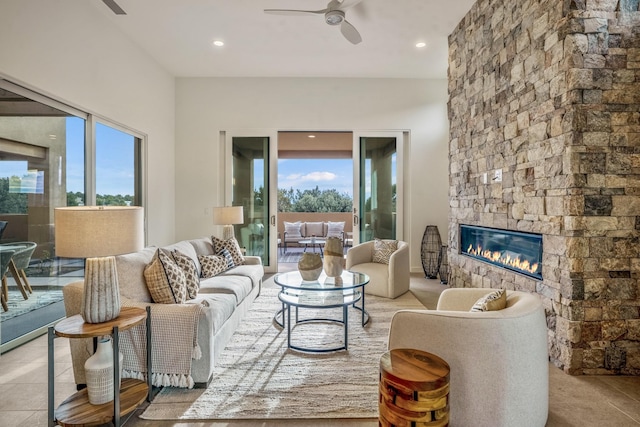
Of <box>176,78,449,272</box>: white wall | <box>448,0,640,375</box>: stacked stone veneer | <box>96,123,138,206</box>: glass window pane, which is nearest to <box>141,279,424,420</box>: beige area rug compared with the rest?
<box>448,0,640,375</box>: stacked stone veneer

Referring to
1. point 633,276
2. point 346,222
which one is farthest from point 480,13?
point 346,222

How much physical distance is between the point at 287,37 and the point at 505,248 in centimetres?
373

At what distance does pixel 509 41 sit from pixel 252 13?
9.21 feet

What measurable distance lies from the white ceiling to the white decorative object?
3.63 m

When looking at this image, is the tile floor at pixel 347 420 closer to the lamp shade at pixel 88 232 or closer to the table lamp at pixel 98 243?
the table lamp at pixel 98 243

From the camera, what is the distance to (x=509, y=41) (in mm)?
3160

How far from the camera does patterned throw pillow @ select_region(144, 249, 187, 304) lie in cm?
241

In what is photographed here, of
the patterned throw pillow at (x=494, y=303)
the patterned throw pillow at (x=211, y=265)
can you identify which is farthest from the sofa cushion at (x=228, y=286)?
the patterned throw pillow at (x=494, y=303)

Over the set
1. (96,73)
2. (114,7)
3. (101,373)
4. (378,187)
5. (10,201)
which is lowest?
(101,373)

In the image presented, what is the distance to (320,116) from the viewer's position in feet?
19.3

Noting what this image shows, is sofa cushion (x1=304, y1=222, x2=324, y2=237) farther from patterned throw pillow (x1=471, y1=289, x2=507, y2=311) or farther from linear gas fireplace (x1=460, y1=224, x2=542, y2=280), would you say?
patterned throw pillow (x1=471, y1=289, x2=507, y2=311)

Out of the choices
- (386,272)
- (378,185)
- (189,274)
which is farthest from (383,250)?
(189,274)

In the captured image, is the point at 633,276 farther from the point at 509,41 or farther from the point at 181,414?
the point at 181,414

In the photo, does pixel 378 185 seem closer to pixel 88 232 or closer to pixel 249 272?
pixel 249 272
